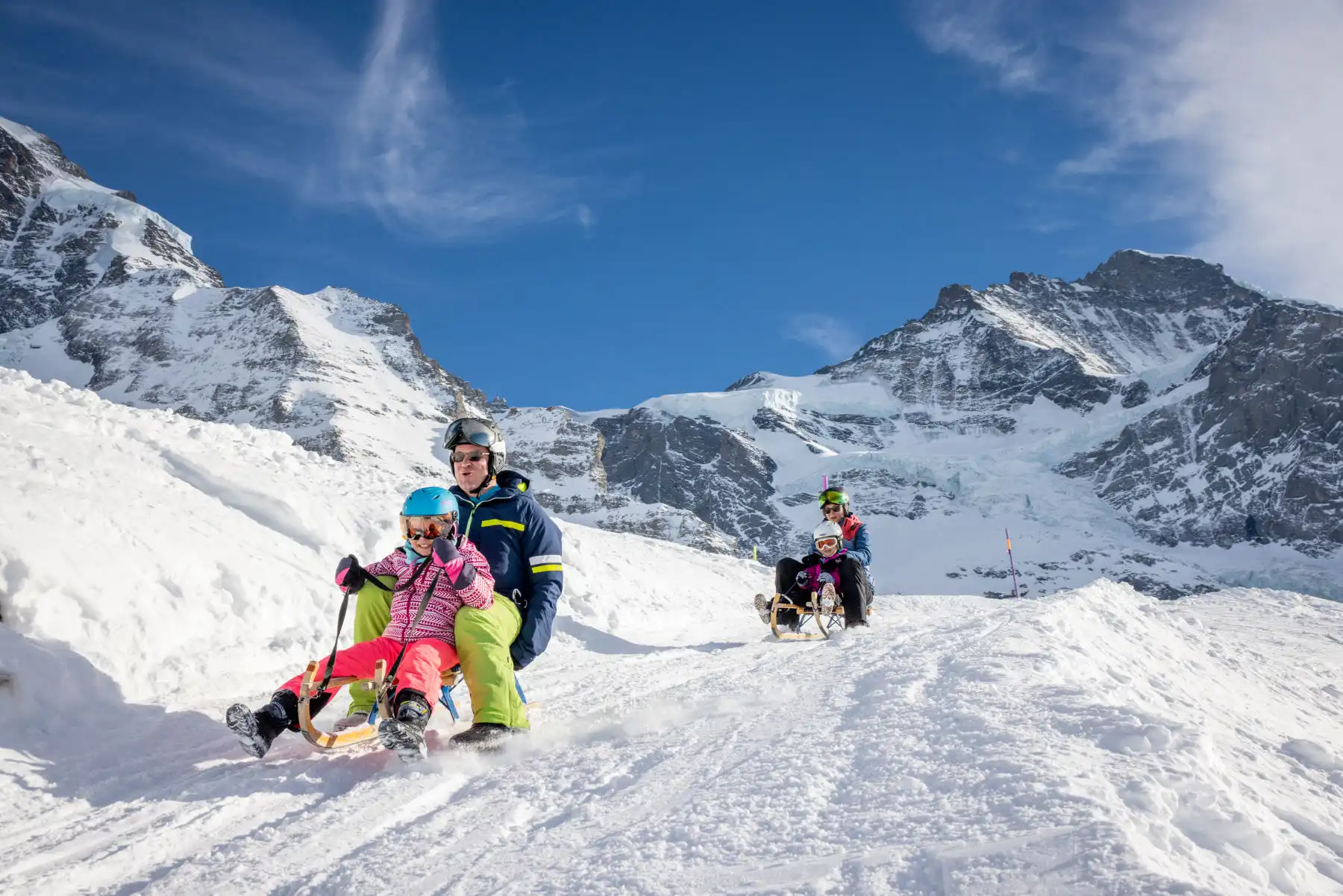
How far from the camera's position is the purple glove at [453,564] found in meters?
3.72

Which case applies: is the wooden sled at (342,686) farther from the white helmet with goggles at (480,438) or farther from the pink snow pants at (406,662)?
the white helmet with goggles at (480,438)

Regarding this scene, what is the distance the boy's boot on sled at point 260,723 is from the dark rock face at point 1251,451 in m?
166

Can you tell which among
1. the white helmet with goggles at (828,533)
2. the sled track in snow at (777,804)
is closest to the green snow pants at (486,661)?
the sled track in snow at (777,804)

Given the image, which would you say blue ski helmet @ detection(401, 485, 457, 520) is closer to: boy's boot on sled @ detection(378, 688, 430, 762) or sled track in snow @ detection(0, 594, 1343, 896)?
boy's boot on sled @ detection(378, 688, 430, 762)

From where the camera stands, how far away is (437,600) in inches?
156

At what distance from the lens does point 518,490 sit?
4867mm

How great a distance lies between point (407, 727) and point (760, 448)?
18368 centimetres

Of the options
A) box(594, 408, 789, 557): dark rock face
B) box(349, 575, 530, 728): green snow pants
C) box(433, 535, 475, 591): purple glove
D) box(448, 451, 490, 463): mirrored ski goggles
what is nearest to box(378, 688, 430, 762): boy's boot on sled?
box(349, 575, 530, 728): green snow pants

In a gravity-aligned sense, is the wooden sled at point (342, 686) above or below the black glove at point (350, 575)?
below

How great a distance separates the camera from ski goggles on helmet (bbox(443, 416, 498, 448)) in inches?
194

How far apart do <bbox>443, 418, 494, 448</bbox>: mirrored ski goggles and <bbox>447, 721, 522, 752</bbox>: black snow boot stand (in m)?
1.87

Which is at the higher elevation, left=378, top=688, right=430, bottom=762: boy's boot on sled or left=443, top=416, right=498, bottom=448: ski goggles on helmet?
left=443, top=416, right=498, bottom=448: ski goggles on helmet

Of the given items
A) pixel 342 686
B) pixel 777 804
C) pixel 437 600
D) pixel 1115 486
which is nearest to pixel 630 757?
pixel 777 804

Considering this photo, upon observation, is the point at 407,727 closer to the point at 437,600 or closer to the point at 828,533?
the point at 437,600
